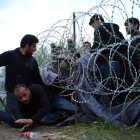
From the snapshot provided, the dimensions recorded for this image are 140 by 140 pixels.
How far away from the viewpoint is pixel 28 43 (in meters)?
4.12

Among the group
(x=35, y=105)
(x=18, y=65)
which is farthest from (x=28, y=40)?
(x=35, y=105)

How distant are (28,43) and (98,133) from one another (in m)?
1.93

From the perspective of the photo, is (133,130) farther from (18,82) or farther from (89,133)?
(18,82)

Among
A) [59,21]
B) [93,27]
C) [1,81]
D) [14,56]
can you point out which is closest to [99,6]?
[59,21]

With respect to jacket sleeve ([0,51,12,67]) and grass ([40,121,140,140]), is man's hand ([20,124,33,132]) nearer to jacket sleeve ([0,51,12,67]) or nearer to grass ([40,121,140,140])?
grass ([40,121,140,140])

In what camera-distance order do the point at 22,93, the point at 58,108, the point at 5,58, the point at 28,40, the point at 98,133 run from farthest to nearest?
the point at 58,108 → the point at 28,40 → the point at 5,58 → the point at 22,93 → the point at 98,133

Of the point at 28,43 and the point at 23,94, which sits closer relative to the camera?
the point at 23,94

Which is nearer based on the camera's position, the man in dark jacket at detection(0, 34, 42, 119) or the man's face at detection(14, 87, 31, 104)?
the man's face at detection(14, 87, 31, 104)

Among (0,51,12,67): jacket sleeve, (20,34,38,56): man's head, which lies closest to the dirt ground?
(0,51,12,67): jacket sleeve

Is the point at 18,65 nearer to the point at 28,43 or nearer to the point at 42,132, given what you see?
the point at 28,43

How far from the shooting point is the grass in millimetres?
3246

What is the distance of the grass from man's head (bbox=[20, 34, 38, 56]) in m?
1.47

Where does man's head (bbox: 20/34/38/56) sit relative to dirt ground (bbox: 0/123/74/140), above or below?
above

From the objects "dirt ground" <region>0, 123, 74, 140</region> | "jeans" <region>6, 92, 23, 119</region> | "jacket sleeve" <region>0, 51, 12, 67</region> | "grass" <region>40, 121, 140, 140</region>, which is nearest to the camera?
"grass" <region>40, 121, 140, 140</region>
